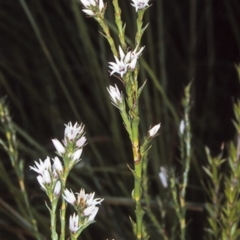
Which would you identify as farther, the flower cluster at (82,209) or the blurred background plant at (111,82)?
the blurred background plant at (111,82)

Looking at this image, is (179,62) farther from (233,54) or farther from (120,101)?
(120,101)

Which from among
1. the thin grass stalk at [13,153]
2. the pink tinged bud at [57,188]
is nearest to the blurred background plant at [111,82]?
the thin grass stalk at [13,153]

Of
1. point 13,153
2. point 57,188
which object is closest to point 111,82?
point 13,153

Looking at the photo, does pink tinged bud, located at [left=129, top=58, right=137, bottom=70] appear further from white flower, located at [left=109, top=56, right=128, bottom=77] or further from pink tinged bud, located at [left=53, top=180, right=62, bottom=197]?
pink tinged bud, located at [left=53, top=180, right=62, bottom=197]

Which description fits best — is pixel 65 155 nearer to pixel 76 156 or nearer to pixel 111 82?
pixel 76 156

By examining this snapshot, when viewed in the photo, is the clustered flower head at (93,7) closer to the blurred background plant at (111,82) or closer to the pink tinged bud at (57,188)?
the pink tinged bud at (57,188)

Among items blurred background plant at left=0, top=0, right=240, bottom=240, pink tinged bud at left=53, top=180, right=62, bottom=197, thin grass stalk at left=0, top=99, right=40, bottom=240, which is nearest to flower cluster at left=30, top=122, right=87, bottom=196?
pink tinged bud at left=53, top=180, right=62, bottom=197

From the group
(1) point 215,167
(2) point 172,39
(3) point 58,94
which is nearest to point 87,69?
(3) point 58,94

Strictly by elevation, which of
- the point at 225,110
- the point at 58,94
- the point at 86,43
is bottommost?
the point at 225,110
